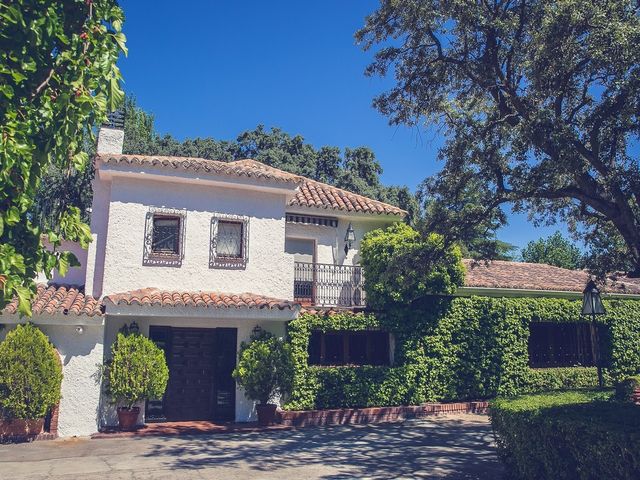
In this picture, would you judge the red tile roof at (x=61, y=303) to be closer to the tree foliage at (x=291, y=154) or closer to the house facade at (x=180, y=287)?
the house facade at (x=180, y=287)

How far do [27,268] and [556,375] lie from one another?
17.6 metres

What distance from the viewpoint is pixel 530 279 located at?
20.3 m

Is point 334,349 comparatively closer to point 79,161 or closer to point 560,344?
point 560,344

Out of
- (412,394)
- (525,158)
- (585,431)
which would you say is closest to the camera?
(585,431)

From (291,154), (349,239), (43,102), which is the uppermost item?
(291,154)

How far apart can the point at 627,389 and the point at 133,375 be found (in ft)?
37.2

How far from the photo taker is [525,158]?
10.8 metres

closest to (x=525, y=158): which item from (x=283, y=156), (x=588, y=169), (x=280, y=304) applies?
(x=588, y=169)

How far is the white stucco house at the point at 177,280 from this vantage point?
12680mm

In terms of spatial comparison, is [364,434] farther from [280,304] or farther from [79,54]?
[79,54]

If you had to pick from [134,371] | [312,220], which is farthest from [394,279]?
[134,371]

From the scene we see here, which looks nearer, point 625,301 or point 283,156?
point 625,301

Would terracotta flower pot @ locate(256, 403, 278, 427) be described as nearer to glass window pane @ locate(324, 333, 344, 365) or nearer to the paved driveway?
the paved driveway

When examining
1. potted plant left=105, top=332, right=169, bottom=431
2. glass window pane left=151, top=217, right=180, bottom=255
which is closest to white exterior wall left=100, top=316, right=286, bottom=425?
potted plant left=105, top=332, right=169, bottom=431
